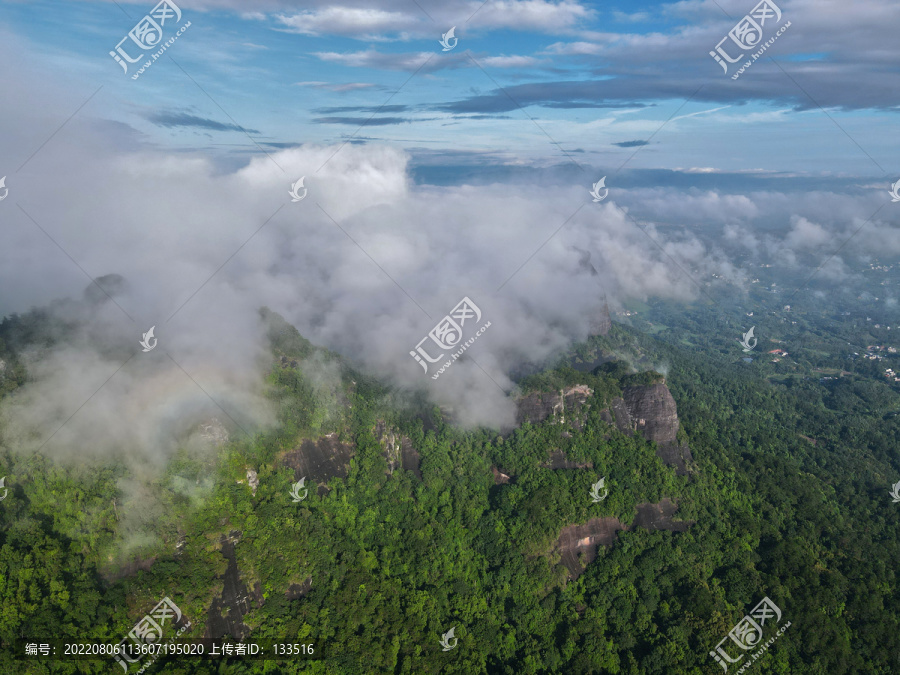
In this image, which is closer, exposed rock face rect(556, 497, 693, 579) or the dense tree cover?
the dense tree cover

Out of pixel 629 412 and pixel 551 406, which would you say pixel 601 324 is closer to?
pixel 629 412

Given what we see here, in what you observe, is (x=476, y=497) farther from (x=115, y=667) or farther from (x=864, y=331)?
(x=864, y=331)

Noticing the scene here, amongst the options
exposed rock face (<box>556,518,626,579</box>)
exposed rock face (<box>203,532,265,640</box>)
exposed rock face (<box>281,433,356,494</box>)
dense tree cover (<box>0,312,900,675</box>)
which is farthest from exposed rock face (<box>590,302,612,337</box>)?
exposed rock face (<box>203,532,265,640</box>)

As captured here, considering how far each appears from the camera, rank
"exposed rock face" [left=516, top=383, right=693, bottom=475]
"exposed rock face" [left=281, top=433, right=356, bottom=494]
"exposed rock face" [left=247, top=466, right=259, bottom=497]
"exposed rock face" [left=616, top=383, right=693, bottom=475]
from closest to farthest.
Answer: "exposed rock face" [left=247, top=466, right=259, bottom=497] < "exposed rock face" [left=281, top=433, right=356, bottom=494] < "exposed rock face" [left=616, top=383, right=693, bottom=475] < "exposed rock face" [left=516, top=383, right=693, bottom=475]

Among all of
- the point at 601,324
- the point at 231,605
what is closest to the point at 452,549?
the point at 231,605

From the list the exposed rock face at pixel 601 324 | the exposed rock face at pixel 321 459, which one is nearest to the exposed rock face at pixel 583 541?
the exposed rock face at pixel 321 459

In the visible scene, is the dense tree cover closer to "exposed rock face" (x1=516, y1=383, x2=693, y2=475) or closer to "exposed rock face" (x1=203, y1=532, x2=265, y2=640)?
"exposed rock face" (x1=203, y1=532, x2=265, y2=640)
